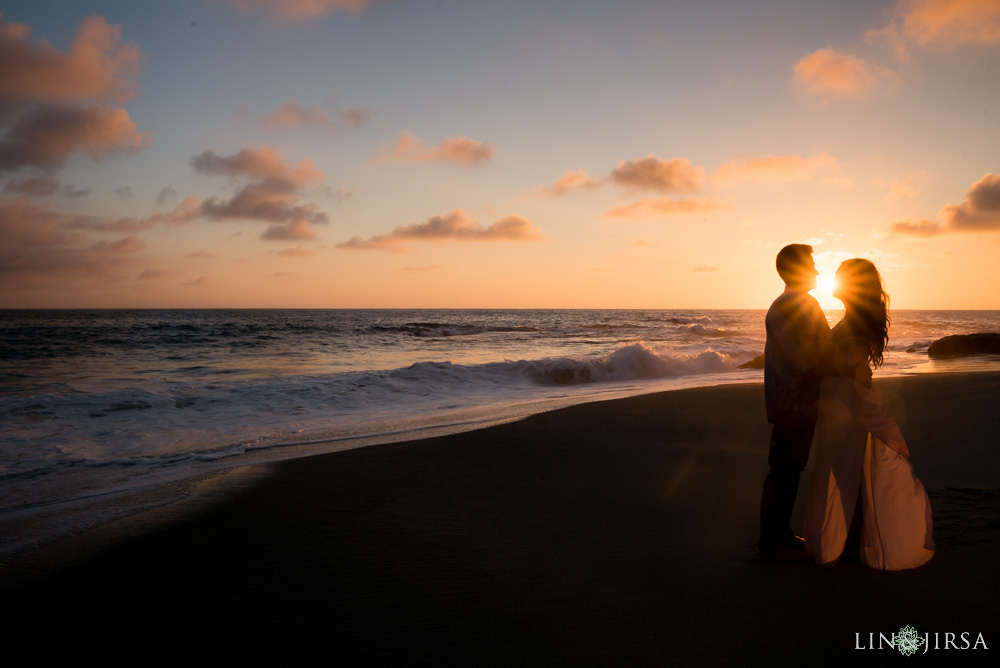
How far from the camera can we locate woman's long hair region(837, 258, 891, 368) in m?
2.98

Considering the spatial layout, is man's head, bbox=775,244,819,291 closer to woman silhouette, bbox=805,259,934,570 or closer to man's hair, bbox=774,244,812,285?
man's hair, bbox=774,244,812,285

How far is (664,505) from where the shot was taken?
13.6 ft

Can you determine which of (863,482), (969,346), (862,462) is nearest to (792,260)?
(862,462)

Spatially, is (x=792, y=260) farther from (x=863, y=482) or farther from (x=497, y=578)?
(x=497, y=578)

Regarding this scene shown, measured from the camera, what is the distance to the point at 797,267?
10.5 ft

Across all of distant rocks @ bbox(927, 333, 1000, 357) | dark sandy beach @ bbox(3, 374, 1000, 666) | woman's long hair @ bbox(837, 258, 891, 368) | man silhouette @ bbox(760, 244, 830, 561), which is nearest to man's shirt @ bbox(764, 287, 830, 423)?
man silhouette @ bbox(760, 244, 830, 561)

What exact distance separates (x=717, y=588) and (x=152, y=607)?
2.85 m

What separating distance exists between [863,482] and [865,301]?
3.35 feet

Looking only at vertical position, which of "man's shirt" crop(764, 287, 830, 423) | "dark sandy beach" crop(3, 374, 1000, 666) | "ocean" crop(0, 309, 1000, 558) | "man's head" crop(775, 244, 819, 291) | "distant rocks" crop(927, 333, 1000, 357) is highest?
"man's head" crop(775, 244, 819, 291)

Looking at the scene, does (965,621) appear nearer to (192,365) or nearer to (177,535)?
(177,535)

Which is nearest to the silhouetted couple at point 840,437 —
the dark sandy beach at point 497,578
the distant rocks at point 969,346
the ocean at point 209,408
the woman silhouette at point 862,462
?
the woman silhouette at point 862,462

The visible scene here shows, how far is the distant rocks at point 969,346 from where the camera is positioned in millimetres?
17750

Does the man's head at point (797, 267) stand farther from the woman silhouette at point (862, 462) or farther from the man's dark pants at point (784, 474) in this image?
the man's dark pants at point (784, 474)

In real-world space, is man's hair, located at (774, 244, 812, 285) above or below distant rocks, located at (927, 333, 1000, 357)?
above
